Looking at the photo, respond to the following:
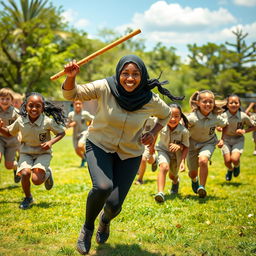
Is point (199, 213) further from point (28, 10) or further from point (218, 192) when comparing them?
point (28, 10)

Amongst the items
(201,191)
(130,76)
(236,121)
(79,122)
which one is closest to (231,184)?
(236,121)

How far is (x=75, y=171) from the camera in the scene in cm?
1066

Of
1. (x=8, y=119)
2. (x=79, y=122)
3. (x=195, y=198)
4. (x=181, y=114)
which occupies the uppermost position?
(x=181, y=114)

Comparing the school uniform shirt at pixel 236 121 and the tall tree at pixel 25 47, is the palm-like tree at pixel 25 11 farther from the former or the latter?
the school uniform shirt at pixel 236 121

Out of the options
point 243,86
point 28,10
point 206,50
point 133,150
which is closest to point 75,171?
point 133,150

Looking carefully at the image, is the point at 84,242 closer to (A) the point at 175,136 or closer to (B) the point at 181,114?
(A) the point at 175,136

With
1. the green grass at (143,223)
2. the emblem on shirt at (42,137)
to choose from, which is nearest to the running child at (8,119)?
the green grass at (143,223)

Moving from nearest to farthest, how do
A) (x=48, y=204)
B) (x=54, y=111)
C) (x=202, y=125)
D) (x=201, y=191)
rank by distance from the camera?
(x=48, y=204) < (x=54, y=111) < (x=201, y=191) < (x=202, y=125)

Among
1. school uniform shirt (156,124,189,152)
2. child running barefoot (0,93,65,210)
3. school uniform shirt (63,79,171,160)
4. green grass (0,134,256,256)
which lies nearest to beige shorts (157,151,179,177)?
school uniform shirt (156,124,189,152)

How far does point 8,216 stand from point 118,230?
5.96ft

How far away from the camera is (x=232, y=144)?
8.66 metres

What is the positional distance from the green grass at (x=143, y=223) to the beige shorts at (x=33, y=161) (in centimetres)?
70

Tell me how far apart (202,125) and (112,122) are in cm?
341

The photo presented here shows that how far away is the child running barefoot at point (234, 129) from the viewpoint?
849cm
